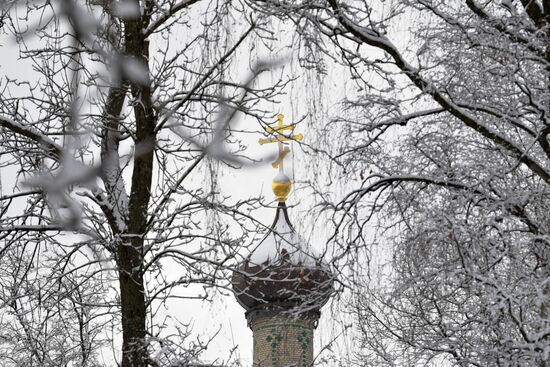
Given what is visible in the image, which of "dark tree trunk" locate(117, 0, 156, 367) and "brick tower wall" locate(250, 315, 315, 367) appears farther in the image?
"brick tower wall" locate(250, 315, 315, 367)

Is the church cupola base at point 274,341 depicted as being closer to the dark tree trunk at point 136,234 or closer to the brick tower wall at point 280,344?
the brick tower wall at point 280,344

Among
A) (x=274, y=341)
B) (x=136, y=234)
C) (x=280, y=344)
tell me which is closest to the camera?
(x=136, y=234)

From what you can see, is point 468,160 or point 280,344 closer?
point 468,160

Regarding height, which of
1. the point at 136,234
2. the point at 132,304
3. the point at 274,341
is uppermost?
the point at 274,341

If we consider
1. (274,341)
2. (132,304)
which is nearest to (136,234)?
(132,304)

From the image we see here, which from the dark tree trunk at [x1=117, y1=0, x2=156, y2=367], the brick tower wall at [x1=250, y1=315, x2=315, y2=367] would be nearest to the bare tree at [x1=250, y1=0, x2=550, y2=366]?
the dark tree trunk at [x1=117, y1=0, x2=156, y2=367]

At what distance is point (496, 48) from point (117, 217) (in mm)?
2502

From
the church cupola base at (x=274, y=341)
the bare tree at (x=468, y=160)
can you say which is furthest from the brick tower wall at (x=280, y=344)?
the bare tree at (x=468, y=160)

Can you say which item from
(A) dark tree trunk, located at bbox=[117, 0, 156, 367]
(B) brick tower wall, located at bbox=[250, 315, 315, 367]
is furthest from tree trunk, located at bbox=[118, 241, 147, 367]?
(B) brick tower wall, located at bbox=[250, 315, 315, 367]

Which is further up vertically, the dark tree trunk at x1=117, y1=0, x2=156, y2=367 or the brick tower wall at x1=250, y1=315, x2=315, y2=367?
the brick tower wall at x1=250, y1=315, x2=315, y2=367

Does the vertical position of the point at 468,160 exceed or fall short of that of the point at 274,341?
it falls short

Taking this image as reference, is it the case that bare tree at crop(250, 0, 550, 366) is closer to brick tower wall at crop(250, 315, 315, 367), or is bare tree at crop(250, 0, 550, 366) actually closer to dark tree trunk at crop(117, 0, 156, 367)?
dark tree trunk at crop(117, 0, 156, 367)

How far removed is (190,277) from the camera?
18.9 feet

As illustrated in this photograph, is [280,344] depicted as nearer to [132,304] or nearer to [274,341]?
[274,341]
